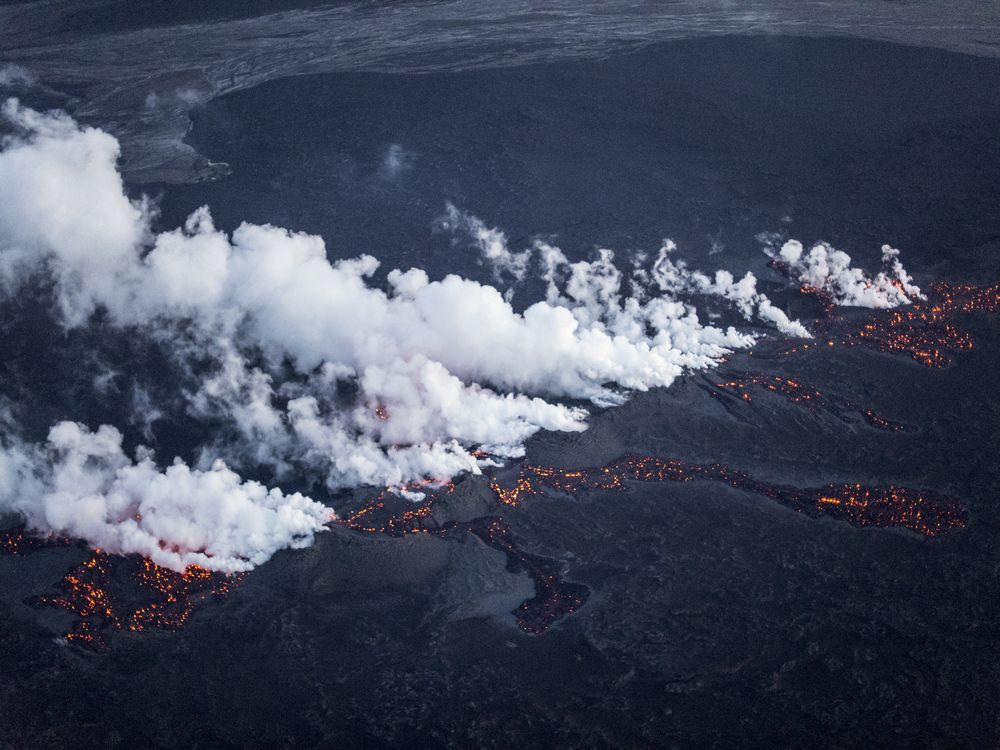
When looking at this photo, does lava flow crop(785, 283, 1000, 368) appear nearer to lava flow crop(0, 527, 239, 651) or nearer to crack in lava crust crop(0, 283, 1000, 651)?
crack in lava crust crop(0, 283, 1000, 651)

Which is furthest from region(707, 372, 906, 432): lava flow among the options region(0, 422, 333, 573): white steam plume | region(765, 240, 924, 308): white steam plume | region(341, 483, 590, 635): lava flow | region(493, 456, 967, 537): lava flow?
region(0, 422, 333, 573): white steam plume

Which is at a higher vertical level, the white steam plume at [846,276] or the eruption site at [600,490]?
the white steam plume at [846,276]

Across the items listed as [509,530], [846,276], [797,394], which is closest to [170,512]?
[509,530]

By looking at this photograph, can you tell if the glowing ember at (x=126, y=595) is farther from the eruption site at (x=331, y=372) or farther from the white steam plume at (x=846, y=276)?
the white steam plume at (x=846, y=276)

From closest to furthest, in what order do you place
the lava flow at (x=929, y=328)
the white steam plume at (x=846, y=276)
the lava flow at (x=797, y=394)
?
the lava flow at (x=797, y=394) → the lava flow at (x=929, y=328) → the white steam plume at (x=846, y=276)

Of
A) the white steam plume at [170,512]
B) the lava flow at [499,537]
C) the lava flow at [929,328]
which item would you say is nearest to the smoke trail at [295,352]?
the white steam plume at [170,512]

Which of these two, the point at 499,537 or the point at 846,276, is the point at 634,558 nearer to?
the point at 499,537
